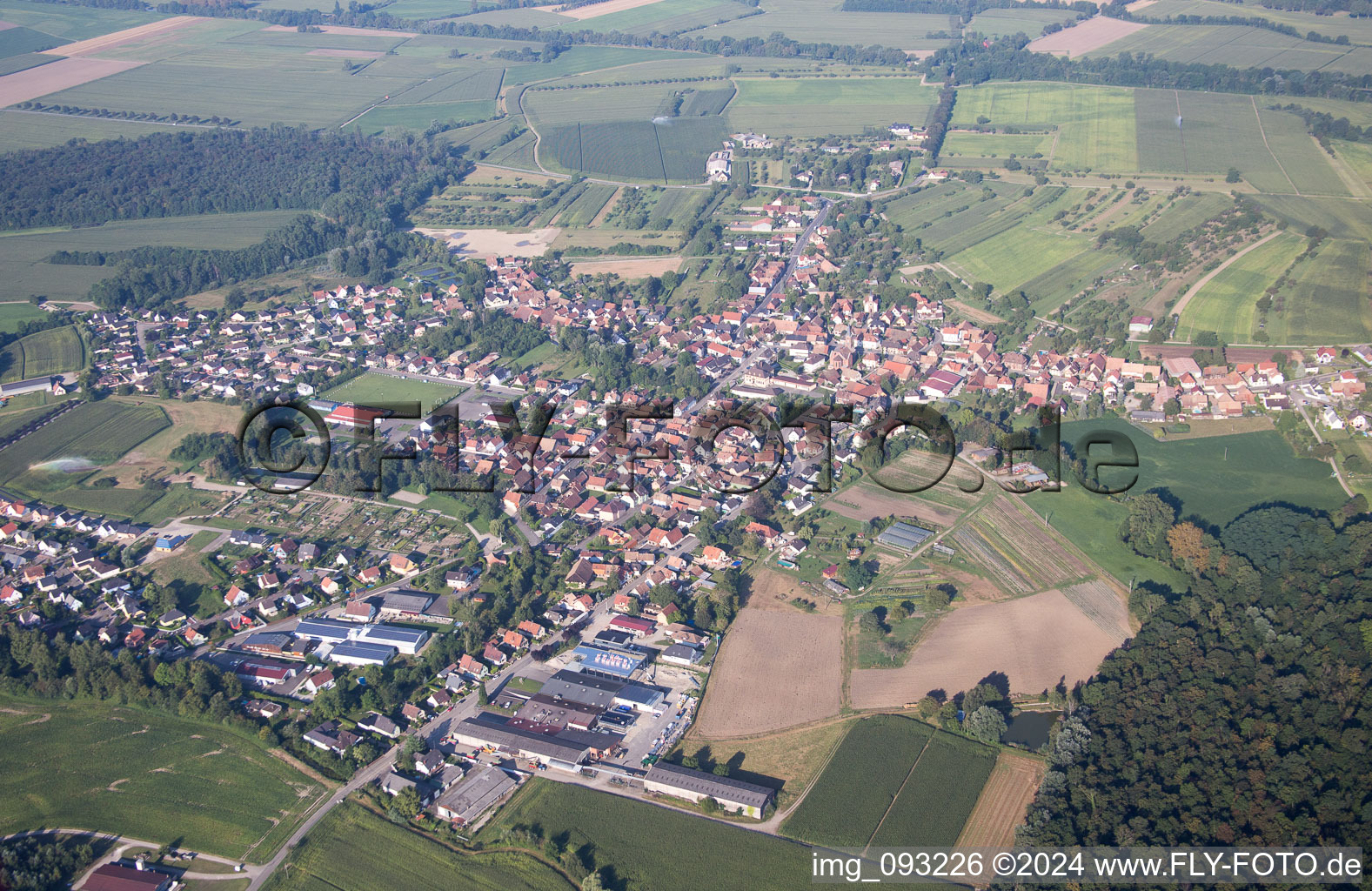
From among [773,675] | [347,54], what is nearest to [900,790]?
[773,675]

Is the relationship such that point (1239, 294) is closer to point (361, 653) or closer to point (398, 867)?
point (361, 653)

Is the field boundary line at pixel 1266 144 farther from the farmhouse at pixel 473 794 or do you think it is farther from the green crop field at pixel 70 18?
the green crop field at pixel 70 18

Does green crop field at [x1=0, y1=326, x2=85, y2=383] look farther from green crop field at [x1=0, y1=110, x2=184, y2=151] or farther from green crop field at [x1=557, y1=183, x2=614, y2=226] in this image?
green crop field at [x1=0, y1=110, x2=184, y2=151]

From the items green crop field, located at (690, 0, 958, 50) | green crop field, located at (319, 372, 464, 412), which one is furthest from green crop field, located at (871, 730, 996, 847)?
green crop field, located at (690, 0, 958, 50)

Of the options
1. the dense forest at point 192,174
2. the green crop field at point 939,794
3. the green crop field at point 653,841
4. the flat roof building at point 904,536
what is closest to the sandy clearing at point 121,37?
the dense forest at point 192,174

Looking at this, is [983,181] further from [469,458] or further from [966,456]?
[469,458]

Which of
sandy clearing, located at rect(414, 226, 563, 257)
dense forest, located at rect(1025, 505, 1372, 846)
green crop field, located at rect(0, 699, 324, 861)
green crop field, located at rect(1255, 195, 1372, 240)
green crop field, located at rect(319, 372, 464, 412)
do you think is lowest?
green crop field, located at rect(0, 699, 324, 861)
